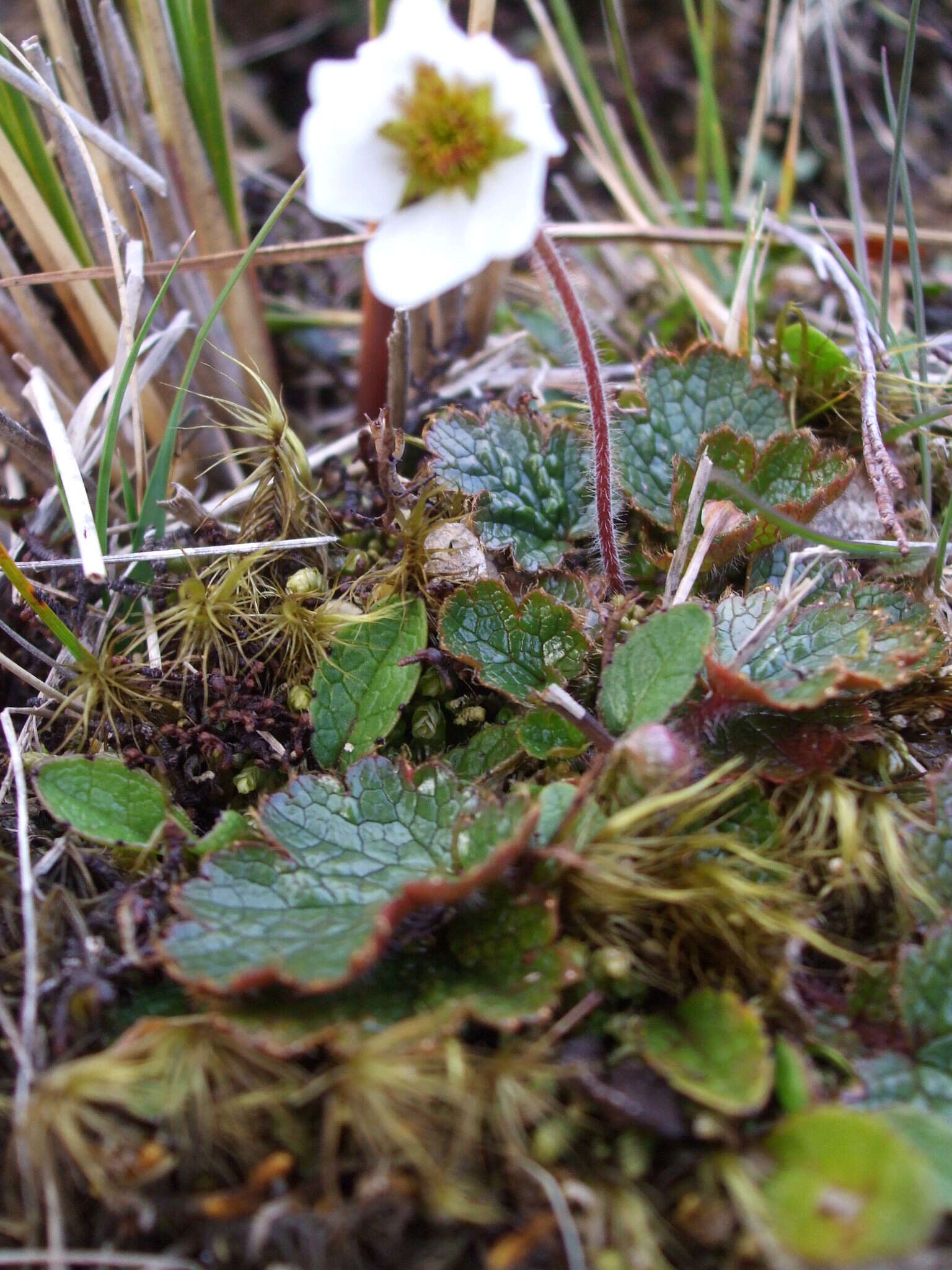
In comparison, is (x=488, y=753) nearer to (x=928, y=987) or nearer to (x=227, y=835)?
(x=227, y=835)

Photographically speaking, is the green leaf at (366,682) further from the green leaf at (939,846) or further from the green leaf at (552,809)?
the green leaf at (939,846)

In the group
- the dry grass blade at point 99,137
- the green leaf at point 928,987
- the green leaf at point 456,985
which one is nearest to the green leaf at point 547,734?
the green leaf at point 456,985

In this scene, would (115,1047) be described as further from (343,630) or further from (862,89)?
(862,89)

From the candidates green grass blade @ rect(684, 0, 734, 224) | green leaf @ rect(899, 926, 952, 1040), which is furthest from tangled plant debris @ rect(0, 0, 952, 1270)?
green grass blade @ rect(684, 0, 734, 224)

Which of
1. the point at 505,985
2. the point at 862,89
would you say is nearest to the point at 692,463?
the point at 505,985

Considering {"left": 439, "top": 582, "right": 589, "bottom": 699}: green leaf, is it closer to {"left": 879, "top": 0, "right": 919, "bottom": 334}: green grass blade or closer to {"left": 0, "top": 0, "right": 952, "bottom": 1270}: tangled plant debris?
{"left": 0, "top": 0, "right": 952, "bottom": 1270}: tangled plant debris

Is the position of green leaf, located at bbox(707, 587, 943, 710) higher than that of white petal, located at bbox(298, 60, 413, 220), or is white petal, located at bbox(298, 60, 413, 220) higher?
white petal, located at bbox(298, 60, 413, 220)

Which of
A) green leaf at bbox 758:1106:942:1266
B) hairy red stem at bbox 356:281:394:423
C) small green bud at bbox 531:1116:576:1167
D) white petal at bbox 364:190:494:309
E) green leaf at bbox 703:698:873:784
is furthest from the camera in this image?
hairy red stem at bbox 356:281:394:423
